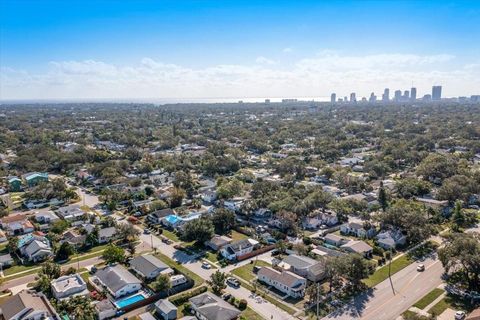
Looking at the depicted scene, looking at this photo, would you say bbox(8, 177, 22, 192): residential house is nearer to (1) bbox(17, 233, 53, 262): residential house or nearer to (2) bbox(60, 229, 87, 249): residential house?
(1) bbox(17, 233, 53, 262): residential house

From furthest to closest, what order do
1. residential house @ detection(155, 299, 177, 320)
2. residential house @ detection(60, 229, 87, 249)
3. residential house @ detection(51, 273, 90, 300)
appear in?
1. residential house @ detection(60, 229, 87, 249)
2. residential house @ detection(51, 273, 90, 300)
3. residential house @ detection(155, 299, 177, 320)

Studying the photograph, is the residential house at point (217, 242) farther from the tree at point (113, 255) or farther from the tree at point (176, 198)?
the tree at point (176, 198)

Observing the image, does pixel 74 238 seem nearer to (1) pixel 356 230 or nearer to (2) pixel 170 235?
(2) pixel 170 235

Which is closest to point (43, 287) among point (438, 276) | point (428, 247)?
point (438, 276)

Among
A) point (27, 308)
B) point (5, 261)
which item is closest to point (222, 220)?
point (27, 308)

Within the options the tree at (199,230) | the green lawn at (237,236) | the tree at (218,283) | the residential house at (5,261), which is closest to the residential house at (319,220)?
the green lawn at (237,236)

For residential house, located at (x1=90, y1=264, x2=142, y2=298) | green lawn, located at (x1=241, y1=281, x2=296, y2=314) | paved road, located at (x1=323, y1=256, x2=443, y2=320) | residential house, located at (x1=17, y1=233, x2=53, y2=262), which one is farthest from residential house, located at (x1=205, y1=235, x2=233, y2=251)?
residential house, located at (x1=17, y1=233, x2=53, y2=262)

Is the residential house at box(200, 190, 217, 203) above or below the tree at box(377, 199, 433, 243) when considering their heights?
below
